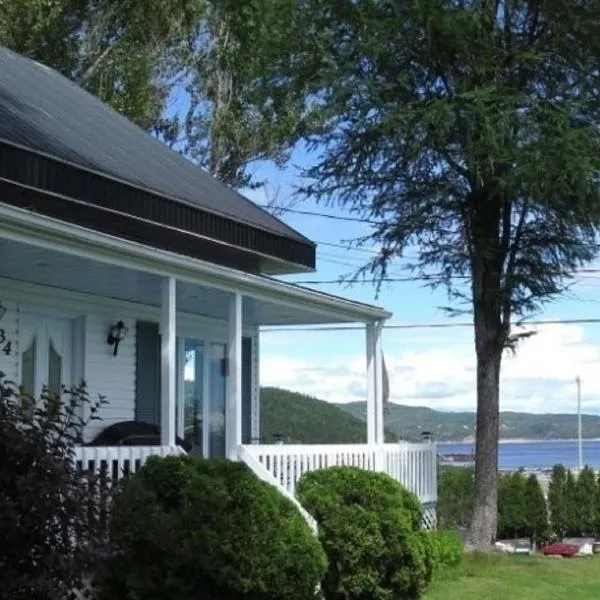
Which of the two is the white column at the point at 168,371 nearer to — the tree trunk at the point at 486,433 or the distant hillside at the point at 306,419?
the tree trunk at the point at 486,433

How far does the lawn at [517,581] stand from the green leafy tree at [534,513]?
6434 mm

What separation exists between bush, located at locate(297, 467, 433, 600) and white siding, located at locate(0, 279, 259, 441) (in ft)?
9.46

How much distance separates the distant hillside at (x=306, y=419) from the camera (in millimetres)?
24594

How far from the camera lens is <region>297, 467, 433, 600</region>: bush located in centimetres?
1091

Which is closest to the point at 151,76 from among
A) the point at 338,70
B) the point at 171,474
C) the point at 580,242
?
the point at 338,70

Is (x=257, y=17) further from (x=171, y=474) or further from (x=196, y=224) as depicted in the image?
(x=171, y=474)

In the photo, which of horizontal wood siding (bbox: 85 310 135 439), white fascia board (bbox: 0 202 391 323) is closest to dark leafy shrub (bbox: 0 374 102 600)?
white fascia board (bbox: 0 202 391 323)

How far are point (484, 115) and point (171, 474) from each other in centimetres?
807

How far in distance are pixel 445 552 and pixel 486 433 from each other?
2800 millimetres

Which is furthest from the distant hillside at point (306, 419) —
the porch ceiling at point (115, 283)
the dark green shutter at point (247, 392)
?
the porch ceiling at point (115, 283)

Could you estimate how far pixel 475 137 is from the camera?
1530 cm

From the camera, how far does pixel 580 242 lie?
16953mm

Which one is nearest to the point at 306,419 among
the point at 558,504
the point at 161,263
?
the point at 558,504

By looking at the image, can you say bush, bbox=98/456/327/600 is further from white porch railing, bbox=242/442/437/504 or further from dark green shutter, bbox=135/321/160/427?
dark green shutter, bbox=135/321/160/427
